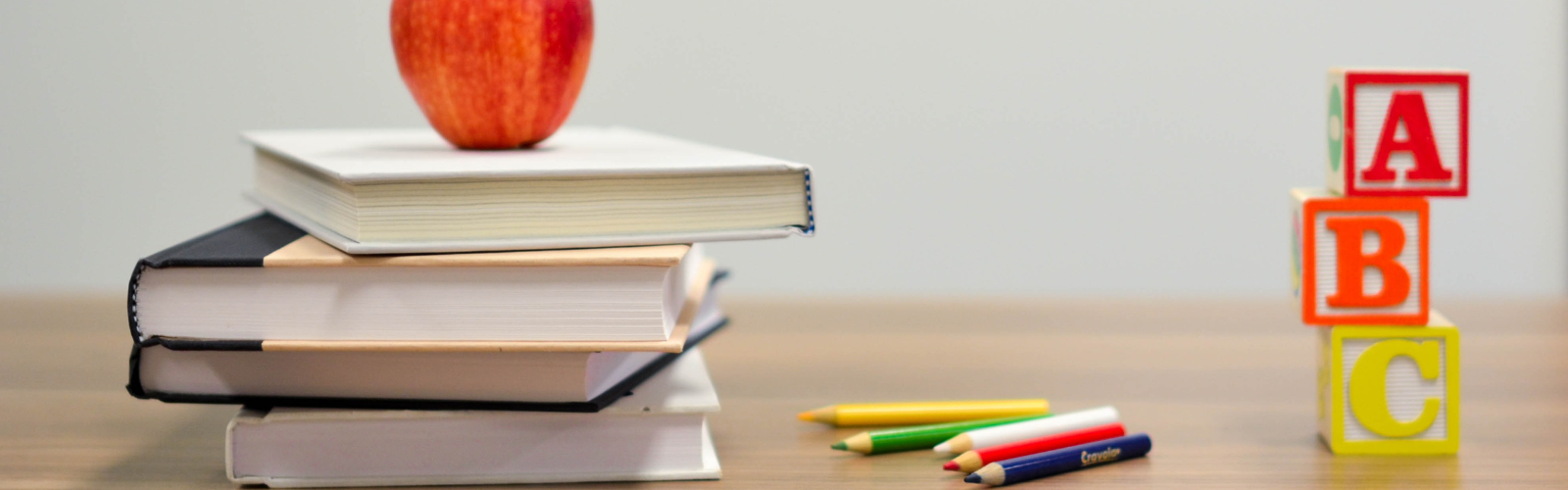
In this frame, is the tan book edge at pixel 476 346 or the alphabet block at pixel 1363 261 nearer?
the tan book edge at pixel 476 346

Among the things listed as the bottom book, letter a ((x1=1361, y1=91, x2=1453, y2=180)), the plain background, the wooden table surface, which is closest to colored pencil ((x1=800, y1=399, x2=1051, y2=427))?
the wooden table surface

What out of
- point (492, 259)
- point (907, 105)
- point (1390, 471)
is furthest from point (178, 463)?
point (907, 105)

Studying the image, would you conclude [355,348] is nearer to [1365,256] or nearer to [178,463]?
[178,463]

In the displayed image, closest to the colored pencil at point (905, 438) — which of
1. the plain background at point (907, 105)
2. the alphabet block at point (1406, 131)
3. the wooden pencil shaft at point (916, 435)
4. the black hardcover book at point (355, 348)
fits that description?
the wooden pencil shaft at point (916, 435)

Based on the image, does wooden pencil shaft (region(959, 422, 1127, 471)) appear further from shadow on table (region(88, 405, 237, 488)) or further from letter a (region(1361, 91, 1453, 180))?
shadow on table (region(88, 405, 237, 488))

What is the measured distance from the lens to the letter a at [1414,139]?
63 cm

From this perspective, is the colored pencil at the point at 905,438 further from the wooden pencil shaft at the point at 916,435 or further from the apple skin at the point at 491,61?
the apple skin at the point at 491,61

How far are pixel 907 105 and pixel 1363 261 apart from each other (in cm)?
96

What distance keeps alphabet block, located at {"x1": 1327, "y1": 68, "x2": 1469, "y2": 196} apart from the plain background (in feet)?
3.09

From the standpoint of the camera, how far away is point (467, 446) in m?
0.59

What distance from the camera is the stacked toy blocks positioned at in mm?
636

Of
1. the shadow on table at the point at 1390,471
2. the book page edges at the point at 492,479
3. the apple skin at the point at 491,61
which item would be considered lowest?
the shadow on table at the point at 1390,471

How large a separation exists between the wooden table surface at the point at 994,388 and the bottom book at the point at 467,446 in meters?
0.03

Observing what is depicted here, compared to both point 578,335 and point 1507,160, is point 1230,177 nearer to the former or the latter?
point 1507,160
